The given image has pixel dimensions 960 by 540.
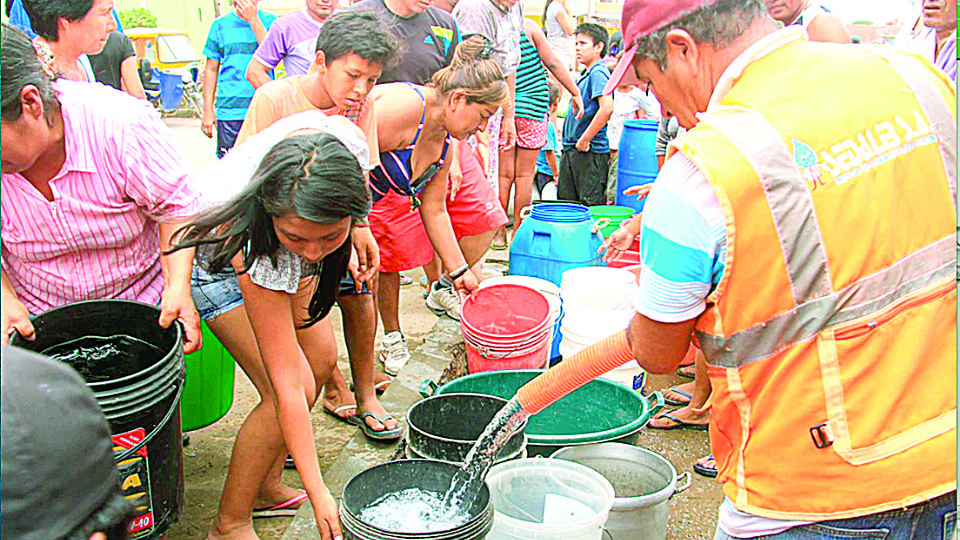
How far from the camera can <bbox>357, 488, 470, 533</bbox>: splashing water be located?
228 centimetres

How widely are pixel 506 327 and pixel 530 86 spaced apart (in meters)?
A: 2.98

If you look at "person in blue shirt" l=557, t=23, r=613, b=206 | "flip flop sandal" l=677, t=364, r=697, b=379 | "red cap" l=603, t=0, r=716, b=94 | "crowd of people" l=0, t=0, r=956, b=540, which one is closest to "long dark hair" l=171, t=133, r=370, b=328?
"crowd of people" l=0, t=0, r=956, b=540

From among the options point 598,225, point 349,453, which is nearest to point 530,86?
point 598,225

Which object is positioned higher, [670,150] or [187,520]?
[670,150]

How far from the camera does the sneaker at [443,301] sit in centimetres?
510

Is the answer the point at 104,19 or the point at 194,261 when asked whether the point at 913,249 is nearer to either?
the point at 194,261

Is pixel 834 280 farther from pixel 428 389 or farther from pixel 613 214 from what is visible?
pixel 613 214

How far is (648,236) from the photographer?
1.58 m

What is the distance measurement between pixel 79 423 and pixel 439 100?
2.89 meters

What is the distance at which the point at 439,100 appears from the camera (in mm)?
3812

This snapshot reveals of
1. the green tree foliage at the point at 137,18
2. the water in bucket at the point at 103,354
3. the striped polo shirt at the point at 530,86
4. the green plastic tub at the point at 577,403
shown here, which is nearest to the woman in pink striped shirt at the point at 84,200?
the water in bucket at the point at 103,354

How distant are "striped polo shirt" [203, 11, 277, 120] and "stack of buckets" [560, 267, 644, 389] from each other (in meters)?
2.37

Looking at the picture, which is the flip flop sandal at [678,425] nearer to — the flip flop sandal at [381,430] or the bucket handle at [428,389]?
the bucket handle at [428,389]

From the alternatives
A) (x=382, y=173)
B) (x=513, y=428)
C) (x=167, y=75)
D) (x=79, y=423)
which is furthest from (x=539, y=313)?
(x=167, y=75)
